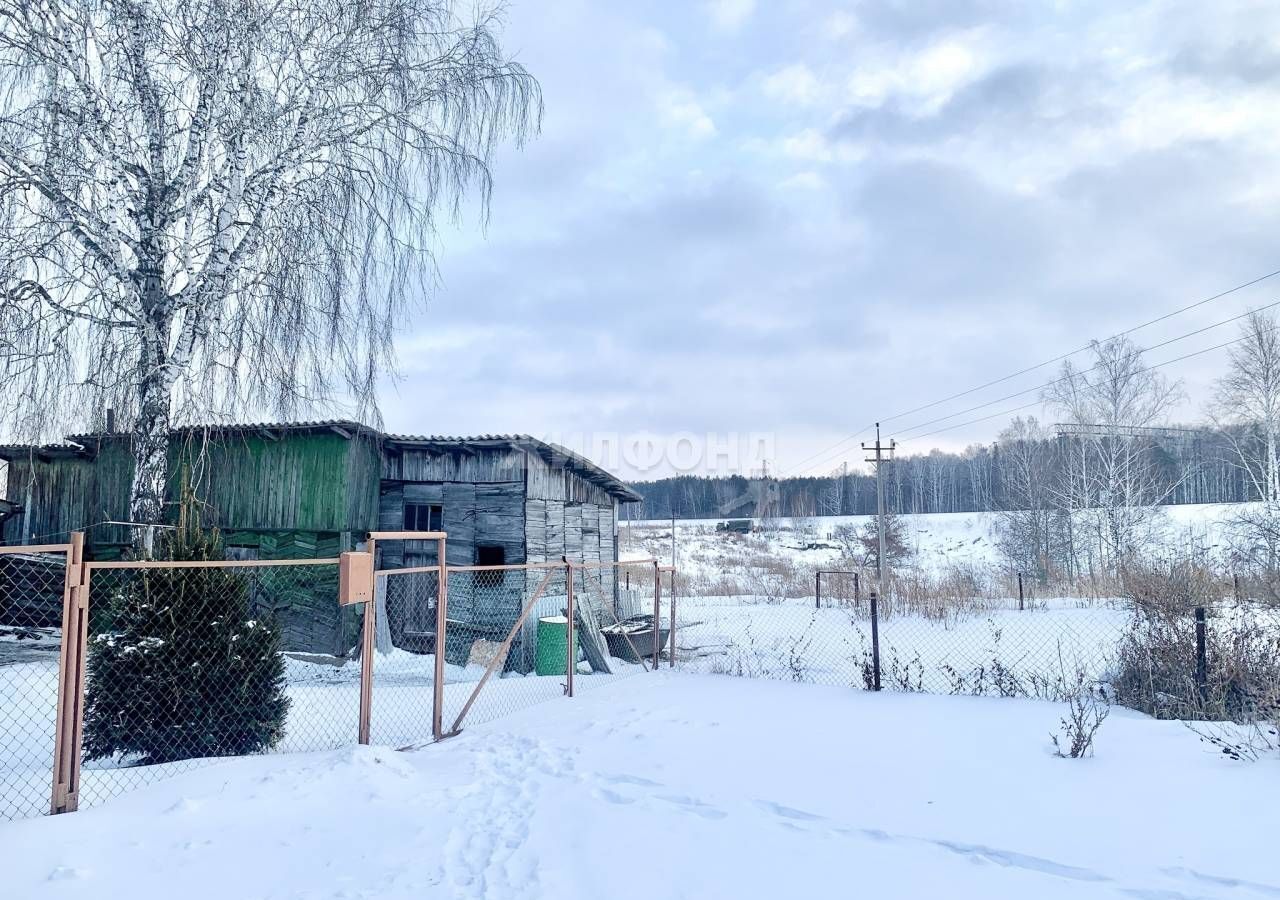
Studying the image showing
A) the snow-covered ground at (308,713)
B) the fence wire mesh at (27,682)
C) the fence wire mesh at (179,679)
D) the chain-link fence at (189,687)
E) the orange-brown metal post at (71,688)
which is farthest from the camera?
the fence wire mesh at (179,679)

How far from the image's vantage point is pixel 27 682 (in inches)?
330

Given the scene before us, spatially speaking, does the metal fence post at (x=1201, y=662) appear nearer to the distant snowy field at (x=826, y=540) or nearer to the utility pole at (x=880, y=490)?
the utility pole at (x=880, y=490)

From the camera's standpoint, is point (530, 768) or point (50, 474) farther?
point (50, 474)

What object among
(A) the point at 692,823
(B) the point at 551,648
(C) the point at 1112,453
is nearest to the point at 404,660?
(B) the point at 551,648

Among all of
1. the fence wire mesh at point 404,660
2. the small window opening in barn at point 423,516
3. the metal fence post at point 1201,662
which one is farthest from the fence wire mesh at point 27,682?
the metal fence post at point 1201,662

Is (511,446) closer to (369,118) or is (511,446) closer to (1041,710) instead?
(369,118)

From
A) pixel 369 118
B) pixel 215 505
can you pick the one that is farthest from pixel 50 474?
pixel 369 118

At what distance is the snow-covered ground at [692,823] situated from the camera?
3.52 meters

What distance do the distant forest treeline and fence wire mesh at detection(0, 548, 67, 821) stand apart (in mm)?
31731

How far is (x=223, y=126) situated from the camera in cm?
836

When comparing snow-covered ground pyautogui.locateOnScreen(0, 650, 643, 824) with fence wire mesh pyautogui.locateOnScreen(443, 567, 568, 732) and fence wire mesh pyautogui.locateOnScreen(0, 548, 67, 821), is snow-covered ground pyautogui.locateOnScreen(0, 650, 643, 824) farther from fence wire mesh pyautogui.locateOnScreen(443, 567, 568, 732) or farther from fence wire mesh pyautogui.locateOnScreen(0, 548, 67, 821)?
fence wire mesh pyautogui.locateOnScreen(443, 567, 568, 732)

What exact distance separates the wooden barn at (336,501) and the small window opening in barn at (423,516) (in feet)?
0.07

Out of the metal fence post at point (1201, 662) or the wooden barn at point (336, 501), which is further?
the wooden barn at point (336, 501)

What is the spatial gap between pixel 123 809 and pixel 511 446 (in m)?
10.0
